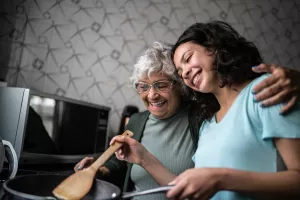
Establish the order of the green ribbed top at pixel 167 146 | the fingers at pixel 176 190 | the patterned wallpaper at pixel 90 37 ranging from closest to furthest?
1. the fingers at pixel 176 190
2. the green ribbed top at pixel 167 146
3. the patterned wallpaper at pixel 90 37

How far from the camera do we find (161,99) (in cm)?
97

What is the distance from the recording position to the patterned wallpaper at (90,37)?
154cm

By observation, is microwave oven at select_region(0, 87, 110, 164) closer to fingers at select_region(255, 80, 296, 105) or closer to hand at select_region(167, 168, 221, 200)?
hand at select_region(167, 168, 221, 200)

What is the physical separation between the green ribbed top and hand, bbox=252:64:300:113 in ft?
1.41

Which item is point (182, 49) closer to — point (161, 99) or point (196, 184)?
point (161, 99)

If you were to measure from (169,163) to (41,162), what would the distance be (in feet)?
1.83

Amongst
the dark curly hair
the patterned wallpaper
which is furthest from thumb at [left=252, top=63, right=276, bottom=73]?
the patterned wallpaper

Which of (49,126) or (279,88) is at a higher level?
(279,88)

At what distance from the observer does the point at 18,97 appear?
97cm

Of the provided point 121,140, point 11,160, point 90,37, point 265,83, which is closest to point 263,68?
point 265,83

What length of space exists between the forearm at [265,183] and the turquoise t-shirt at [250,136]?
→ 0.23 feet

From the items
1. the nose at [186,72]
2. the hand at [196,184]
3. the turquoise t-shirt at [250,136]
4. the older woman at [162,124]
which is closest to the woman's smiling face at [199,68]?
the nose at [186,72]

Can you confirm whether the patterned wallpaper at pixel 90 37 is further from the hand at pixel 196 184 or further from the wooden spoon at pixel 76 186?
the hand at pixel 196 184

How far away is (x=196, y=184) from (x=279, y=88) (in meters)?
0.28
